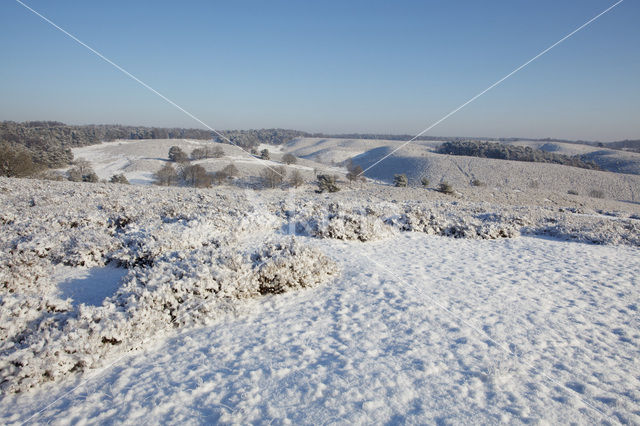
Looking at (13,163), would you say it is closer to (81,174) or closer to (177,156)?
(81,174)

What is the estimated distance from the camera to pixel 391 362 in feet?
14.4

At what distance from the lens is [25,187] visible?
16.5 m

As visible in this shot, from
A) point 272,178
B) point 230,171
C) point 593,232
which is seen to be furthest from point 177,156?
point 593,232

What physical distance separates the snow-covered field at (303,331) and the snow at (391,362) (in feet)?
0.08

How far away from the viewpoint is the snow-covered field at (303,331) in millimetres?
3650

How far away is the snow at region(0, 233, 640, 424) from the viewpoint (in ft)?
11.7

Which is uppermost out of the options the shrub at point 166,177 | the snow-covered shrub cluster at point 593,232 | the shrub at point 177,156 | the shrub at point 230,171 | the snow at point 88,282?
the shrub at point 177,156

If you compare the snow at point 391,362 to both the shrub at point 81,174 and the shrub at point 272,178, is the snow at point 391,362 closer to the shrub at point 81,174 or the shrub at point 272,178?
the shrub at point 272,178

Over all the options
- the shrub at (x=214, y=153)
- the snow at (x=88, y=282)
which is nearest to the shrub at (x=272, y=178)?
the shrub at (x=214, y=153)

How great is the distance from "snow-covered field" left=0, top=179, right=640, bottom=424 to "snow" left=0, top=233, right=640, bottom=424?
0.02 m

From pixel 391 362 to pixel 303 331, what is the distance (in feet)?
5.01

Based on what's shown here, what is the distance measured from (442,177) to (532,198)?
2470cm

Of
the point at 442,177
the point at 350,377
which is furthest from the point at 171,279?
the point at 442,177

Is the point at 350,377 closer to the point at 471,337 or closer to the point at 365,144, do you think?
the point at 471,337
